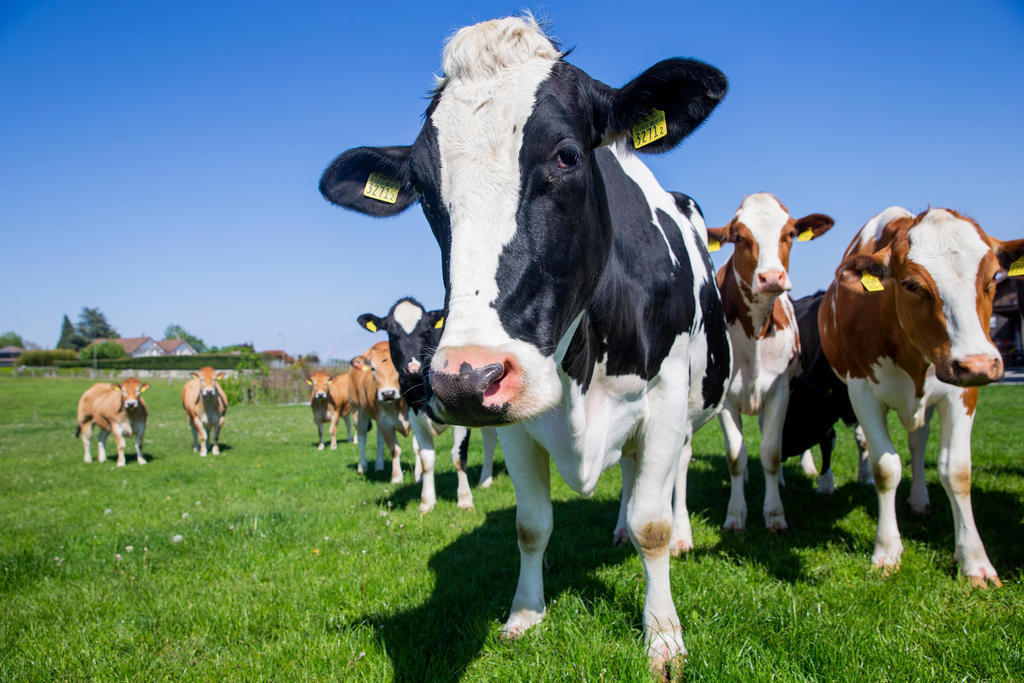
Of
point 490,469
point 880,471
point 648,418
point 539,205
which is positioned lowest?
point 490,469

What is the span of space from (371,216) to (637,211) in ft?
4.68

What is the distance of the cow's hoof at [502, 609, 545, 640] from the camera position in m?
3.02

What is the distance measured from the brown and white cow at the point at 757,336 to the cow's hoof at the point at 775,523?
0.06 metres

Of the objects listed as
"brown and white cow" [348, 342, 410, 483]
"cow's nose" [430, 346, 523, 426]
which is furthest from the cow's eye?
"brown and white cow" [348, 342, 410, 483]

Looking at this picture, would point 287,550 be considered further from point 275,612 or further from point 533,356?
point 533,356

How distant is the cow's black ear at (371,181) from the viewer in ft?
9.46

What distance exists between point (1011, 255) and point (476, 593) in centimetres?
399

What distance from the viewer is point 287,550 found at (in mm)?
5039

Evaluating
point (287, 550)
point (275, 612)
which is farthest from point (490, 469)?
point (275, 612)

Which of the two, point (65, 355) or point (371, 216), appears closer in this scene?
point (371, 216)

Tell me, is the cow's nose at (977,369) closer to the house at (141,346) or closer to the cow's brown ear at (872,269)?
the cow's brown ear at (872,269)

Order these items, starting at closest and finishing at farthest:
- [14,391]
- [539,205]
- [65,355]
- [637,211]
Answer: [539,205] → [637,211] → [14,391] → [65,355]

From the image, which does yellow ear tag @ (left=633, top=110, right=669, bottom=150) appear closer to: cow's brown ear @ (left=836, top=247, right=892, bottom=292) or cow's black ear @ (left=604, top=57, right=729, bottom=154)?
Result: cow's black ear @ (left=604, top=57, right=729, bottom=154)

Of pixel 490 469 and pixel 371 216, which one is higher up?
pixel 371 216
